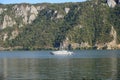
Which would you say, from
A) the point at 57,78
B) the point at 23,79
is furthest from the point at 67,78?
the point at 23,79

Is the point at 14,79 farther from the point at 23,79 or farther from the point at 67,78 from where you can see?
the point at 67,78

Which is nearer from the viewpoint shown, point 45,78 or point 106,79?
point 106,79

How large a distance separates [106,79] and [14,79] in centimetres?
1863

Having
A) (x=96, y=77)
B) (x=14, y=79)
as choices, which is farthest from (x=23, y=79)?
(x=96, y=77)

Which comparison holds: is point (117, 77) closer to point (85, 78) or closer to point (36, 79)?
point (85, 78)

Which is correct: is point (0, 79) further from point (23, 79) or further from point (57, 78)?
point (57, 78)

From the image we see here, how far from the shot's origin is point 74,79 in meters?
86.4

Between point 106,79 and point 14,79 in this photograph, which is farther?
point 14,79

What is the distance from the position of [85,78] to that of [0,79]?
16.9 meters

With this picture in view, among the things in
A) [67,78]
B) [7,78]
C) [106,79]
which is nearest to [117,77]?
[106,79]

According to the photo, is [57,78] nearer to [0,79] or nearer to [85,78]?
[85,78]

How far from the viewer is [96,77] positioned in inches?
3501

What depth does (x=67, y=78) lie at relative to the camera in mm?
88938

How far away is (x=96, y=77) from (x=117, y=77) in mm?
4292
